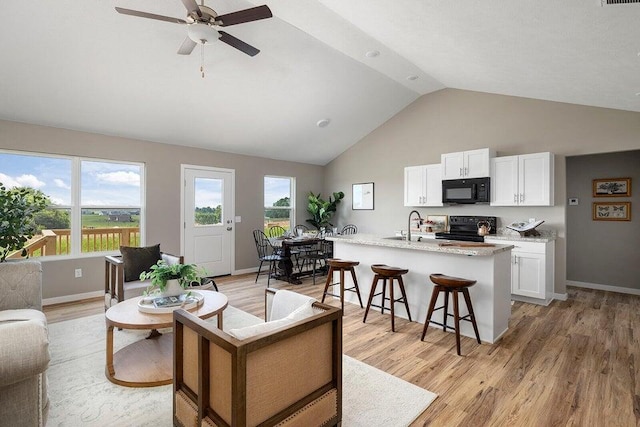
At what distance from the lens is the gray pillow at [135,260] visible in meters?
3.77

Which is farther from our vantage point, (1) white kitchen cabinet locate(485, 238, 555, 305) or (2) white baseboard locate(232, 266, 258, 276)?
(2) white baseboard locate(232, 266, 258, 276)

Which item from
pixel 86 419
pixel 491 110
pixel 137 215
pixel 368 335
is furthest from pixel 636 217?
pixel 137 215

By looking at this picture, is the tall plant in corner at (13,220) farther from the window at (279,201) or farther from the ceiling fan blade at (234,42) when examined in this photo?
the window at (279,201)

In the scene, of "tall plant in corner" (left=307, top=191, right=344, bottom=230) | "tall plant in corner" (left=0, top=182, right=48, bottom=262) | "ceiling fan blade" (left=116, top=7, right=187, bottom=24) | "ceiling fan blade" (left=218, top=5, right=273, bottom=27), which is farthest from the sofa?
"tall plant in corner" (left=307, top=191, right=344, bottom=230)

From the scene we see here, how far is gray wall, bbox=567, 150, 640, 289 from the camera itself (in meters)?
4.73

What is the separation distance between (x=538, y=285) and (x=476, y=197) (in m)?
1.52

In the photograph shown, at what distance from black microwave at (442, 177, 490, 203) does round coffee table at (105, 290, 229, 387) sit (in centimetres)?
410

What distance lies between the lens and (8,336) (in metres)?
1.33

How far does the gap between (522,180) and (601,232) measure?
67.7 inches

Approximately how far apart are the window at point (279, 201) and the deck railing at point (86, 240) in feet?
8.39

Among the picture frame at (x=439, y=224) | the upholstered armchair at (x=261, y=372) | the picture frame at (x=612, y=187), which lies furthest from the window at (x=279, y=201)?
the picture frame at (x=612, y=187)

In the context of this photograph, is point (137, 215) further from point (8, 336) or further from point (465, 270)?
point (465, 270)

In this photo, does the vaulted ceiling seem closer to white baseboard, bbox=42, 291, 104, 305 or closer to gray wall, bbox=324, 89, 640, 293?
gray wall, bbox=324, 89, 640, 293

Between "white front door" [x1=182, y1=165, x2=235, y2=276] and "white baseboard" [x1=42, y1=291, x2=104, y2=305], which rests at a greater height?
"white front door" [x1=182, y1=165, x2=235, y2=276]
